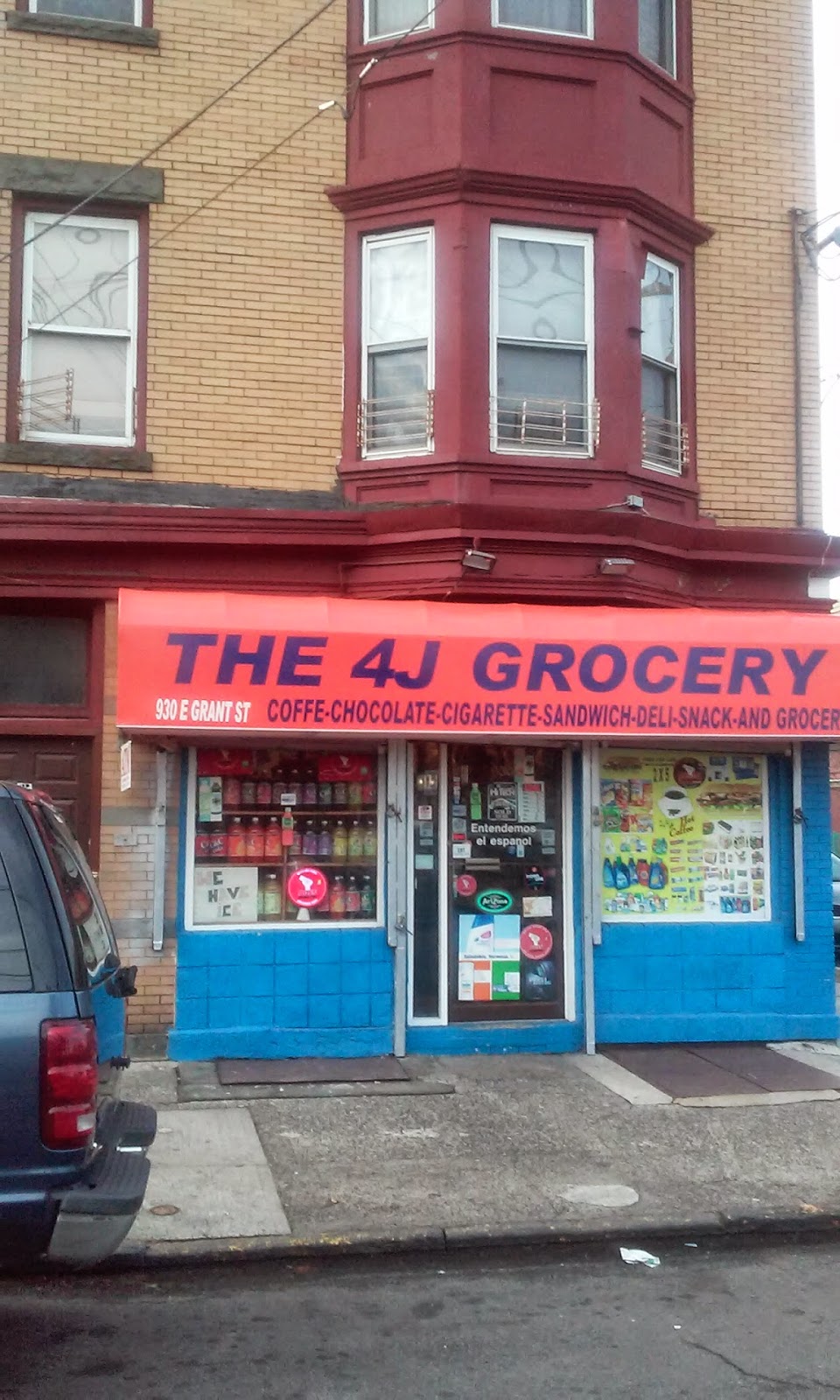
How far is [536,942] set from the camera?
9961 millimetres

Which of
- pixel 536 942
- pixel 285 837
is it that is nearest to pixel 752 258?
pixel 536 942

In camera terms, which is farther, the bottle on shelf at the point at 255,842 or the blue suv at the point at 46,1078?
the bottle on shelf at the point at 255,842

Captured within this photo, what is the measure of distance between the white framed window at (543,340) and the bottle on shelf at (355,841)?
3199 millimetres

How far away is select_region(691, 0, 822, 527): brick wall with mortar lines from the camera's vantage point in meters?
10.8

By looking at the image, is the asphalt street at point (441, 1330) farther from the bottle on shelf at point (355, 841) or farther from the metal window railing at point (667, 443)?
the metal window railing at point (667, 443)

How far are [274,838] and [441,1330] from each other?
4.84 m

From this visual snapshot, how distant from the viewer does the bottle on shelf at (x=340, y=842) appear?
9.75 metres

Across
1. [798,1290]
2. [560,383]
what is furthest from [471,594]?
[798,1290]

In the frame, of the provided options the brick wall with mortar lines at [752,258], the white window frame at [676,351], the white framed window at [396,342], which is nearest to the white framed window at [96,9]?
the white framed window at [396,342]

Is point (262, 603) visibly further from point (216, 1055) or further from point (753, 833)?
point (753, 833)

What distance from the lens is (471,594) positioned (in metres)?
9.61

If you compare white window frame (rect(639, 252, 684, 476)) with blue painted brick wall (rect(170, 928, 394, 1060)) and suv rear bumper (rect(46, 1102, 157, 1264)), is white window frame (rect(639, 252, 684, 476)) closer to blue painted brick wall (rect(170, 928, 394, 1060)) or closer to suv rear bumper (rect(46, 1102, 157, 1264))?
blue painted brick wall (rect(170, 928, 394, 1060))

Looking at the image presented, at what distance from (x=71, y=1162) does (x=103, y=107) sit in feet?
27.4

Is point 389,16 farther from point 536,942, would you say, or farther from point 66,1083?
point 66,1083
